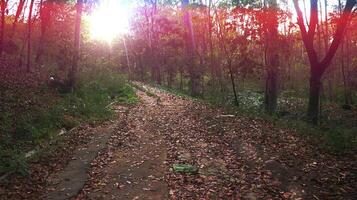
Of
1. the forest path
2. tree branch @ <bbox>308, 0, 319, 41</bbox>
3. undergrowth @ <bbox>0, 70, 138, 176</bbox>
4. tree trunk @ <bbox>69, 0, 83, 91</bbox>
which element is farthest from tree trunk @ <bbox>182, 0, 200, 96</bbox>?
the forest path

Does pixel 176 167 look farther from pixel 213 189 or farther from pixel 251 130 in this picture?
pixel 251 130

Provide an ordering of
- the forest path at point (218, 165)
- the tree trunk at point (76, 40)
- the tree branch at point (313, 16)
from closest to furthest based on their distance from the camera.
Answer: the forest path at point (218, 165) < the tree branch at point (313, 16) < the tree trunk at point (76, 40)

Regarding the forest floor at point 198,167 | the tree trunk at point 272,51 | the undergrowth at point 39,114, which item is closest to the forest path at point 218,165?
the forest floor at point 198,167

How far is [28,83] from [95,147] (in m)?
8.48

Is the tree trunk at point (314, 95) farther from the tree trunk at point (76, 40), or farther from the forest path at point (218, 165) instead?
the tree trunk at point (76, 40)

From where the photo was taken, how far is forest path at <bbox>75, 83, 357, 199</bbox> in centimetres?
751

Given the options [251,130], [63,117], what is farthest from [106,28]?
[251,130]

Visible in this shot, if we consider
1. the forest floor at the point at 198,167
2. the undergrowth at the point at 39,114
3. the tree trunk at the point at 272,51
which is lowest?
the forest floor at the point at 198,167

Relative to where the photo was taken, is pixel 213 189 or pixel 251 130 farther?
pixel 251 130

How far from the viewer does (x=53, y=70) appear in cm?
2250

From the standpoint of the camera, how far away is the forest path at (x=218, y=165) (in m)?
7.51

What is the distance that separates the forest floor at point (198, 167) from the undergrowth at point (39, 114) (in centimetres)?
88

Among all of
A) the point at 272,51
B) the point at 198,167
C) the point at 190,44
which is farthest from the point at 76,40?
the point at 198,167

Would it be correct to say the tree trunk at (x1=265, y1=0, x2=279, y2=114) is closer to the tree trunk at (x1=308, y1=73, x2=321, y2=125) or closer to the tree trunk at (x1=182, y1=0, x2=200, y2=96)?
the tree trunk at (x1=308, y1=73, x2=321, y2=125)
